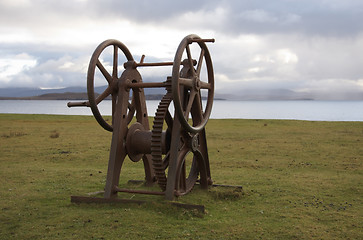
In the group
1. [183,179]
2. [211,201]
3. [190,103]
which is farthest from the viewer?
[183,179]

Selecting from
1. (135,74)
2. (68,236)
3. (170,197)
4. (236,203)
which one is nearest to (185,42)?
(135,74)

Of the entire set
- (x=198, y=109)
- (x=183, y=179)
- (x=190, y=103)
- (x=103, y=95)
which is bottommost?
(x=183, y=179)

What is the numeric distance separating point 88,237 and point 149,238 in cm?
93

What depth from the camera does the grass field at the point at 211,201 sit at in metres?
6.01

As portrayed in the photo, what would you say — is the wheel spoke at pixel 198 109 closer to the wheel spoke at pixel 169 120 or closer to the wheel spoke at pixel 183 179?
the wheel spoke at pixel 169 120

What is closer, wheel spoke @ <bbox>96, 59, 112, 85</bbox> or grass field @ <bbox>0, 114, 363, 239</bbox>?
grass field @ <bbox>0, 114, 363, 239</bbox>

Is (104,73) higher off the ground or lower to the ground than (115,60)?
lower

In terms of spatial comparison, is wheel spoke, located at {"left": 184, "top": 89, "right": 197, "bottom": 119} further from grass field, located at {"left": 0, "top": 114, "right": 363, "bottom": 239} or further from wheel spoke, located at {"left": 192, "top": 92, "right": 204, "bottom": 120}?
grass field, located at {"left": 0, "top": 114, "right": 363, "bottom": 239}

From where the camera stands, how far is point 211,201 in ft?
25.8

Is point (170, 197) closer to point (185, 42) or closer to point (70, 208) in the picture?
point (70, 208)

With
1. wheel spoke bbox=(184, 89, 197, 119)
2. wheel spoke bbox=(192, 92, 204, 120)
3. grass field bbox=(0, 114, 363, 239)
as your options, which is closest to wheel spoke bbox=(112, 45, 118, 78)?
wheel spoke bbox=(184, 89, 197, 119)

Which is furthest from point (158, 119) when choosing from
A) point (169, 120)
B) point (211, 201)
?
point (211, 201)

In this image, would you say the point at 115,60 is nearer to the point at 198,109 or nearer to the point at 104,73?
the point at 104,73

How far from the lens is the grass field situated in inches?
237
